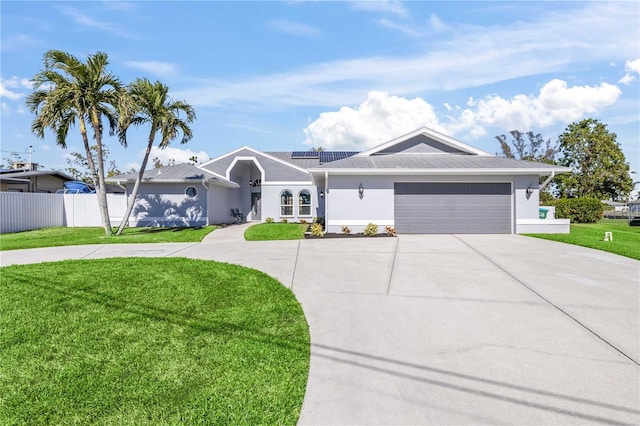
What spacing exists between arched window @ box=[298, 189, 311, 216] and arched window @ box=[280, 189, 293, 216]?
588 mm

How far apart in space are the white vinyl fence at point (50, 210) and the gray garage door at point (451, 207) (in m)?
16.2

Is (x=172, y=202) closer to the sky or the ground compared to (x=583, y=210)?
closer to the sky

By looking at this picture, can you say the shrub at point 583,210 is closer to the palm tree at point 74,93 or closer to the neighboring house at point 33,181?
the palm tree at point 74,93

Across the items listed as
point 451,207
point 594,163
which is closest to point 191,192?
point 451,207

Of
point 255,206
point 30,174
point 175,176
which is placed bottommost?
point 255,206

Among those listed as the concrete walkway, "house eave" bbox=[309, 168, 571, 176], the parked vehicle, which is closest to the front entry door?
"house eave" bbox=[309, 168, 571, 176]

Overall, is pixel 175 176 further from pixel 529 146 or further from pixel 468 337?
pixel 529 146

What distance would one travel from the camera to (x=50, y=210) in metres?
18.1

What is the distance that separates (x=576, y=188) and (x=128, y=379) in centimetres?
3842

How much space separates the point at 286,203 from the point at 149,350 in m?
17.8

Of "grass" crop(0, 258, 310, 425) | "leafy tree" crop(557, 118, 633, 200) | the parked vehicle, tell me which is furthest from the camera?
"leafy tree" crop(557, 118, 633, 200)

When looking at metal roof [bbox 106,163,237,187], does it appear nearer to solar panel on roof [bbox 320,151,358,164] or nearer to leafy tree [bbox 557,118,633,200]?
solar panel on roof [bbox 320,151,358,164]

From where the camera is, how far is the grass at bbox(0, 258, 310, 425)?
2713 millimetres

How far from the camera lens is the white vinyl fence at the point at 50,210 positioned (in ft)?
52.0
